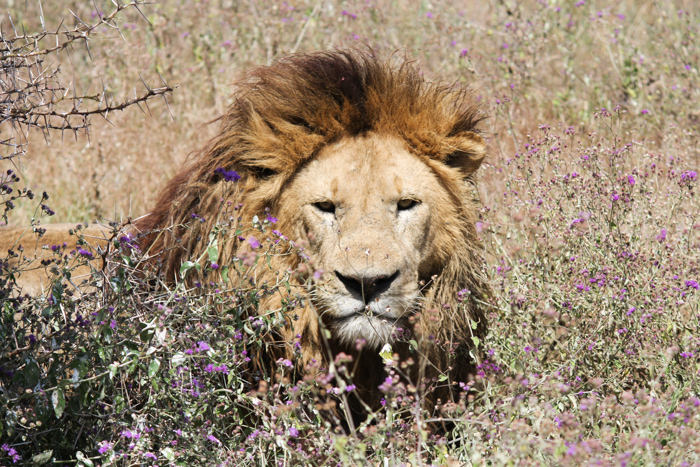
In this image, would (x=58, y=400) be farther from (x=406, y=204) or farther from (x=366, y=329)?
(x=406, y=204)

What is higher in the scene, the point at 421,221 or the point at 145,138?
the point at 421,221

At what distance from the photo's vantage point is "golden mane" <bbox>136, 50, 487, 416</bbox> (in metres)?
3.82

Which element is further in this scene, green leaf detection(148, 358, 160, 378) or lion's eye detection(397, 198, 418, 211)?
lion's eye detection(397, 198, 418, 211)

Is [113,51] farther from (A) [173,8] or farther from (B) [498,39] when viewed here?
(B) [498,39]

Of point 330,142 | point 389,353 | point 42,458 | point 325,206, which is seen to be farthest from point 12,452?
point 330,142

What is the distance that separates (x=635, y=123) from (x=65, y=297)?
16.5 ft

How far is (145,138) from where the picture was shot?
7.33 meters

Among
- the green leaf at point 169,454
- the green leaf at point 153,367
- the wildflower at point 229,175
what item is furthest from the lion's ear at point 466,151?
A: the green leaf at point 169,454

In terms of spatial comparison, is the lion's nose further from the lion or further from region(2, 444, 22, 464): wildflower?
region(2, 444, 22, 464): wildflower

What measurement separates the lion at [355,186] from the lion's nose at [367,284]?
6.5 inches

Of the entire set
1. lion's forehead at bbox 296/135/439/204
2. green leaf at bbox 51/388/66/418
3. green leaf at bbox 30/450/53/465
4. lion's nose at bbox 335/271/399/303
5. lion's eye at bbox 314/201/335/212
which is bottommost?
green leaf at bbox 30/450/53/465

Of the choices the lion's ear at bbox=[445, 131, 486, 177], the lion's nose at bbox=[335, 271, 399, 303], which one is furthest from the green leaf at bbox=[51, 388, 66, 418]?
the lion's ear at bbox=[445, 131, 486, 177]

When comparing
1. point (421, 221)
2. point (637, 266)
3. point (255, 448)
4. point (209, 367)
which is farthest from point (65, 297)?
point (637, 266)

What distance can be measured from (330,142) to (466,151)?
27.4 inches
